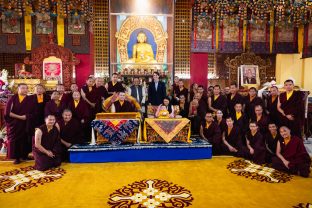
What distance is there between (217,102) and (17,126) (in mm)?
3866

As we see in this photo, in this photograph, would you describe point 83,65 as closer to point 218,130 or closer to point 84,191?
point 218,130

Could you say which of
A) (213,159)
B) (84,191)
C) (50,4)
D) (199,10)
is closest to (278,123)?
(213,159)

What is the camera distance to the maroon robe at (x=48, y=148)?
405cm

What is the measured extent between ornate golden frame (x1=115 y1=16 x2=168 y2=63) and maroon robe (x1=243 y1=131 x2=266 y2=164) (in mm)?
5190

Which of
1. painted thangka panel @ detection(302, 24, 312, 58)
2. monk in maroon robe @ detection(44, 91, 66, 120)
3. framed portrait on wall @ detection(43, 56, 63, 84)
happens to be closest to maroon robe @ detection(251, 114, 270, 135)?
monk in maroon robe @ detection(44, 91, 66, 120)

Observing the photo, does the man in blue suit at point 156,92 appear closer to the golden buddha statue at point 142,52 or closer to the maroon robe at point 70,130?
A: the maroon robe at point 70,130

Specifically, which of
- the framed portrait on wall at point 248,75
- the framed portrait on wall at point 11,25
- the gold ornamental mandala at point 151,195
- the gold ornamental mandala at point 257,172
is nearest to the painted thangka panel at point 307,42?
the framed portrait on wall at point 248,75

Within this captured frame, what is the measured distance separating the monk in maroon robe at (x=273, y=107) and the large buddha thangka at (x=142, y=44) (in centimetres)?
437

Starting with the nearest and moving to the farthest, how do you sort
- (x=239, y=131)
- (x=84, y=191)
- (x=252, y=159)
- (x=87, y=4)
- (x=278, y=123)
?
(x=84, y=191), (x=252, y=159), (x=239, y=131), (x=278, y=123), (x=87, y=4)

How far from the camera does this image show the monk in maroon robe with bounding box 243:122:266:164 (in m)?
4.36

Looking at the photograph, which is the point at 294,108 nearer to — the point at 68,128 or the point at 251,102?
the point at 251,102

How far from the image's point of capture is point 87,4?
8352 millimetres

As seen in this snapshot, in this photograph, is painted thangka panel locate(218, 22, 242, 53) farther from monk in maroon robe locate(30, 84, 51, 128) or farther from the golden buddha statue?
monk in maroon robe locate(30, 84, 51, 128)

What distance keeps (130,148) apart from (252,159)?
2026 mm
